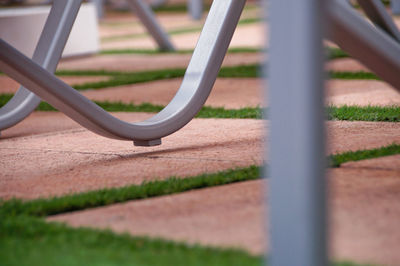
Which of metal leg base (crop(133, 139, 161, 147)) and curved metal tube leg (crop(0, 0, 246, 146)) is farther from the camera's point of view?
metal leg base (crop(133, 139, 161, 147))

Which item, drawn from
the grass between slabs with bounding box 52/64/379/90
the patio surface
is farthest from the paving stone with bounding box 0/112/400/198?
the grass between slabs with bounding box 52/64/379/90

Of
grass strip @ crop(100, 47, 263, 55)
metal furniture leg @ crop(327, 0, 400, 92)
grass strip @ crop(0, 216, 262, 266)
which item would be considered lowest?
grass strip @ crop(0, 216, 262, 266)

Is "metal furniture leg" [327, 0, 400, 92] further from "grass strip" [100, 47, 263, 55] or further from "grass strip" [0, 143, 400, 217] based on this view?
"grass strip" [100, 47, 263, 55]

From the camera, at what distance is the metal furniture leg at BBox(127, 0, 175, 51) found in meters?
11.9

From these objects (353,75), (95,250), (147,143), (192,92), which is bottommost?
(95,250)

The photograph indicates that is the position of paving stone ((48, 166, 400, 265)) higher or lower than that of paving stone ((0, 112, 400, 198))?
lower

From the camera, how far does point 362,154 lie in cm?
394

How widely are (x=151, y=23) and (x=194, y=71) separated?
7779mm

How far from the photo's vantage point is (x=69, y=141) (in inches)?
196

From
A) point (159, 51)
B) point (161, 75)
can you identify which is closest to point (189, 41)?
point (159, 51)

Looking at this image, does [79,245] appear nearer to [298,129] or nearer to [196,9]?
[298,129]

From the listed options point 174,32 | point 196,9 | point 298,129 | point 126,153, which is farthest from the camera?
point 196,9

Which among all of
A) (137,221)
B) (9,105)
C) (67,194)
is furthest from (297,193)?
(9,105)

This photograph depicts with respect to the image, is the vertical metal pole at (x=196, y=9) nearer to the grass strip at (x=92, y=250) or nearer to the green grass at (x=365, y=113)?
the green grass at (x=365, y=113)
